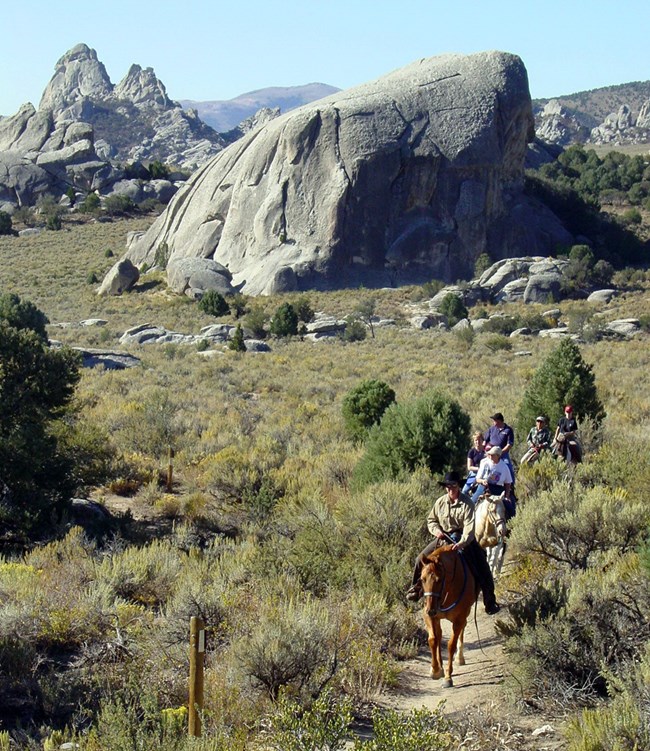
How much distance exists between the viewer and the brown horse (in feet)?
22.3

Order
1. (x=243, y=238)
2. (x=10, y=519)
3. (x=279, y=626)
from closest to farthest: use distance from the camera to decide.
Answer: (x=279, y=626), (x=10, y=519), (x=243, y=238)

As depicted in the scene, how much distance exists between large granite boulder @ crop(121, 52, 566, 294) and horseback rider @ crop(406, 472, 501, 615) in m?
42.6

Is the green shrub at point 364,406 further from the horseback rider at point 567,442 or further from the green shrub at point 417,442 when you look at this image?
the horseback rider at point 567,442

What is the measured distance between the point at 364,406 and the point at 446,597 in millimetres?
10968

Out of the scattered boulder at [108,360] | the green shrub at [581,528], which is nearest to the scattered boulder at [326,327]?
the scattered boulder at [108,360]

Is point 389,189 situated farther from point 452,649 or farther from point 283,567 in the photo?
point 452,649

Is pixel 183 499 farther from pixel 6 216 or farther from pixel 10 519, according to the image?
pixel 6 216

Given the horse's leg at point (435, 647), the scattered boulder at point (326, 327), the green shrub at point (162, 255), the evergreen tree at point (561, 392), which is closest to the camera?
the horse's leg at point (435, 647)

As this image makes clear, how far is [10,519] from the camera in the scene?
11.3 m

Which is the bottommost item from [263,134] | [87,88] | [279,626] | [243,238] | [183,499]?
[183,499]

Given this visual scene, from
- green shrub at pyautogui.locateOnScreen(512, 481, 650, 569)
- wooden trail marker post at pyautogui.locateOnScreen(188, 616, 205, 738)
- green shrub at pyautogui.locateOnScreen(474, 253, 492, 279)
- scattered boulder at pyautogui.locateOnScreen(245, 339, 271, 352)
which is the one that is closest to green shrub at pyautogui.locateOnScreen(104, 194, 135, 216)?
green shrub at pyautogui.locateOnScreen(474, 253, 492, 279)

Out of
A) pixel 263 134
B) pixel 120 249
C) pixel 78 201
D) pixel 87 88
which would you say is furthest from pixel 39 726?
pixel 87 88

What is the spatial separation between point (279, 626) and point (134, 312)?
141ft

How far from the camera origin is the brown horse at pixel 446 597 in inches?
268
